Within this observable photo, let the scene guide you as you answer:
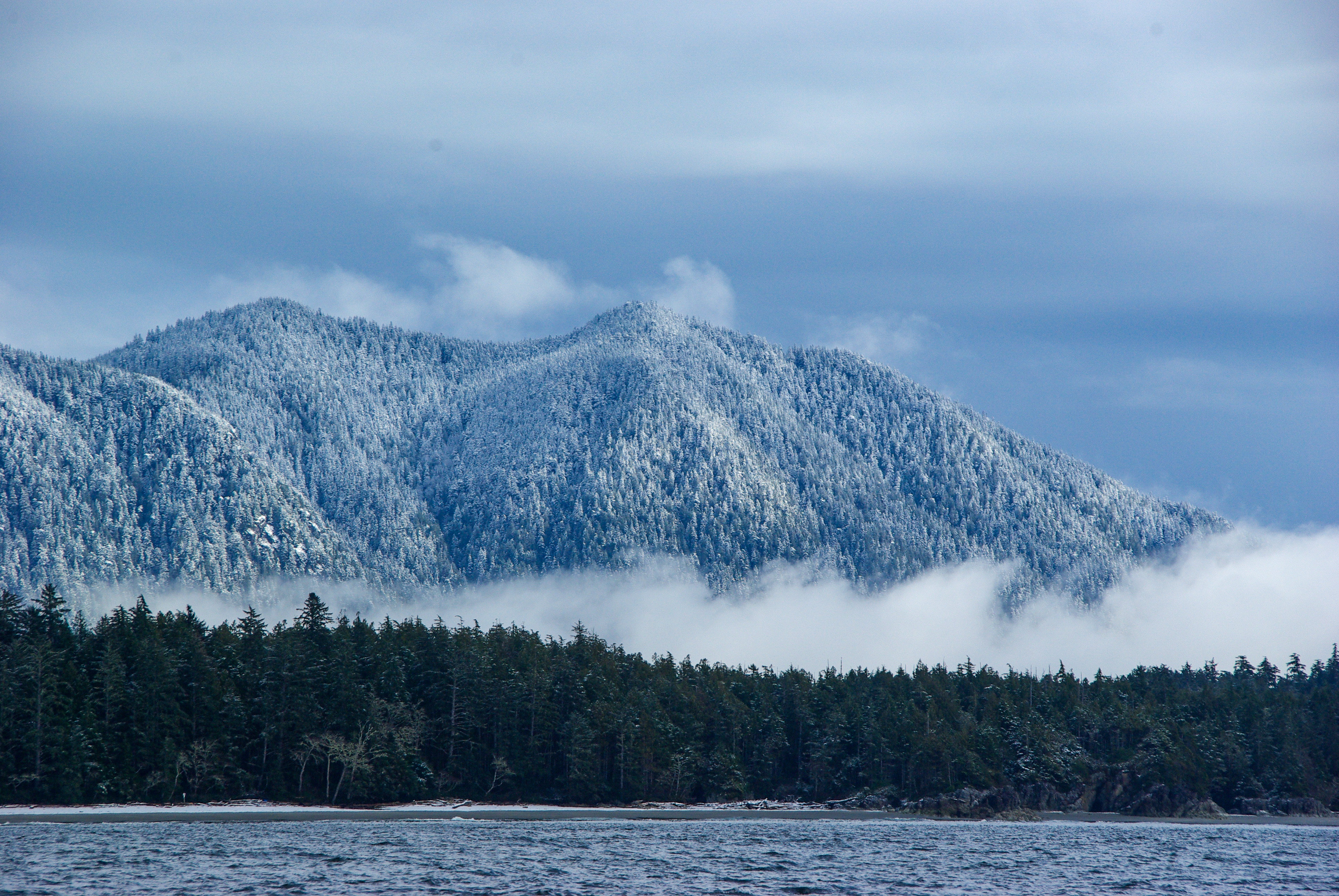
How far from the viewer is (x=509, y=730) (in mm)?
154500

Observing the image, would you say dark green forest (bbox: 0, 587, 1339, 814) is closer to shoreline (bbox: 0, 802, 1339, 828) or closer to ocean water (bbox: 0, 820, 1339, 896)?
shoreline (bbox: 0, 802, 1339, 828)

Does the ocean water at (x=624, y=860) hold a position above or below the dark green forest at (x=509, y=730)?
below

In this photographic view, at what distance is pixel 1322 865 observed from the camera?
112m

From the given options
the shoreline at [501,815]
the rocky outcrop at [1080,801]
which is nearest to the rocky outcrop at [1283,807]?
the rocky outcrop at [1080,801]

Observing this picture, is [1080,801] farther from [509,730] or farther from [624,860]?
[624,860]

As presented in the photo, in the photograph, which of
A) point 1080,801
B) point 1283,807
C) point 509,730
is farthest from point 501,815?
point 1283,807

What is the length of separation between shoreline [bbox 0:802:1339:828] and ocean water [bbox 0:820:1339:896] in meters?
4.14

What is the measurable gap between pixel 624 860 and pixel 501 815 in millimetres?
44184

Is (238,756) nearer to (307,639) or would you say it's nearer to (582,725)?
(307,639)

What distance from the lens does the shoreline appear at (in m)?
119

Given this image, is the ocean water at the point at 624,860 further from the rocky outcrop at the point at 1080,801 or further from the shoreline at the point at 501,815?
the rocky outcrop at the point at 1080,801

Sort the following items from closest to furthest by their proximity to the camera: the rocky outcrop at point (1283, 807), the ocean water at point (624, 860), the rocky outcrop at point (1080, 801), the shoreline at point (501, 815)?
1. the ocean water at point (624, 860)
2. the shoreline at point (501, 815)
3. the rocky outcrop at point (1080, 801)
4. the rocky outcrop at point (1283, 807)

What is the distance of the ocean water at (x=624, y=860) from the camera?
3275 inches

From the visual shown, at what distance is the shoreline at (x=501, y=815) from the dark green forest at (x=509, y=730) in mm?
2273
